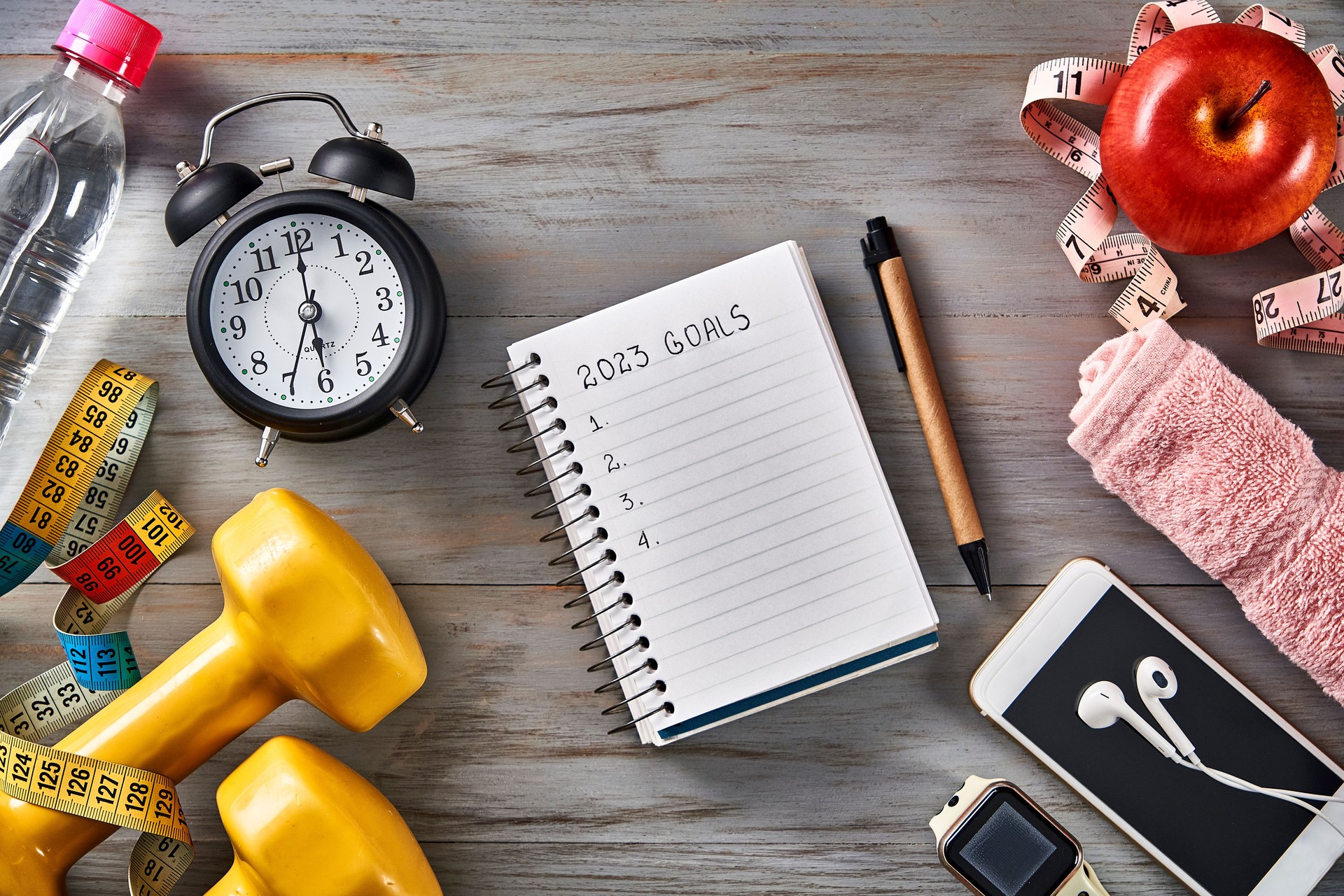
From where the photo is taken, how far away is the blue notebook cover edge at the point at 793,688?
32.4 inches

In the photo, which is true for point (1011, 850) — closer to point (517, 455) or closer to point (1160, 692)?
point (1160, 692)

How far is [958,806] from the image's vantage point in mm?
836

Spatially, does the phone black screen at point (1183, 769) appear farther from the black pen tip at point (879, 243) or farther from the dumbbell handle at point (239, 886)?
the dumbbell handle at point (239, 886)

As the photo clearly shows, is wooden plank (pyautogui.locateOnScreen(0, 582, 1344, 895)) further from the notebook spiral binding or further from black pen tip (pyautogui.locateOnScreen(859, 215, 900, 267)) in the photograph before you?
black pen tip (pyautogui.locateOnScreen(859, 215, 900, 267))

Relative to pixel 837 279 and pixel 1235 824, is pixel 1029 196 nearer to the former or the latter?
pixel 837 279

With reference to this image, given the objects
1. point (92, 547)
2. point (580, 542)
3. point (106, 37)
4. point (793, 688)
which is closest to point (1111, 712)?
point (793, 688)

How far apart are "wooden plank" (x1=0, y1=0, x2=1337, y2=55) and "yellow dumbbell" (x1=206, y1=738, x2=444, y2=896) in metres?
0.70

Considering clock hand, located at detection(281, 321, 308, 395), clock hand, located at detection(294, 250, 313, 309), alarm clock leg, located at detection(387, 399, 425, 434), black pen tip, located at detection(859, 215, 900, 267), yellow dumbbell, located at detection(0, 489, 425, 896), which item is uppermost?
black pen tip, located at detection(859, 215, 900, 267)

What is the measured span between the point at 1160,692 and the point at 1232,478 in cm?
22

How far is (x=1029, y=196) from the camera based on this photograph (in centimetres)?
88

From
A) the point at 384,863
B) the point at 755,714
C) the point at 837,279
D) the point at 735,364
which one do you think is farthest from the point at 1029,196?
the point at 384,863

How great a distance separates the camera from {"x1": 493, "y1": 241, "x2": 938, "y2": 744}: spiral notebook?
0.83 m

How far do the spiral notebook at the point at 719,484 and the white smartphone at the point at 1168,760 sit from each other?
0.13m

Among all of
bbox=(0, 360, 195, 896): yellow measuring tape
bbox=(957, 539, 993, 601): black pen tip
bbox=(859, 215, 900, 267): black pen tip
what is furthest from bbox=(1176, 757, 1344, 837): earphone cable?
bbox=(0, 360, 195, 896): yellow measuring tape
